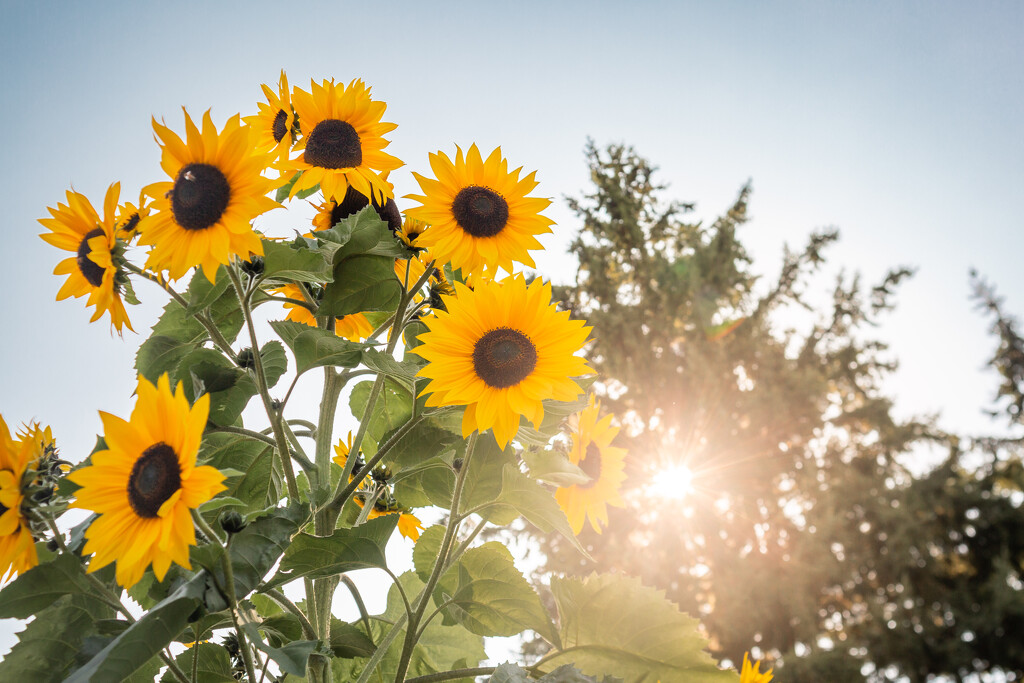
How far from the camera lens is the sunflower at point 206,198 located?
0.60 meters

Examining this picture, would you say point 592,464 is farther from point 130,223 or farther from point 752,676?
point 130,223

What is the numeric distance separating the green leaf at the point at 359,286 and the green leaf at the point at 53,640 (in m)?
0.41

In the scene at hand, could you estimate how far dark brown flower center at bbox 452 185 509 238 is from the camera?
0.79m

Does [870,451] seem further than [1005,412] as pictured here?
No

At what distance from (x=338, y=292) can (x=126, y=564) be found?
13.9 inches

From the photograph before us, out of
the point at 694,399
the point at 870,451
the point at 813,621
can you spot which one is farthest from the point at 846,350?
the point at 813,621

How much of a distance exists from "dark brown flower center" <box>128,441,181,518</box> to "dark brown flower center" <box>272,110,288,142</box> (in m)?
0.50

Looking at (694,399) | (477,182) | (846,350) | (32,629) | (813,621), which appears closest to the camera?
(32,629)

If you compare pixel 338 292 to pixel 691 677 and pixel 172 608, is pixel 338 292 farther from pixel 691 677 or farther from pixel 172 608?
pixel 691 677

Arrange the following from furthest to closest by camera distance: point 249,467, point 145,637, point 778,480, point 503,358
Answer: point 778,480 → point 249,467 → point 503,358 → point 145,637

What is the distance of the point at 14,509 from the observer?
597 mm

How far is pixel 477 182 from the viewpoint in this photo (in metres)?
0.84

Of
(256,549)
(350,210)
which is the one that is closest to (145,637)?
(256,549)

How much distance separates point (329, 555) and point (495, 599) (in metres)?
0.20
